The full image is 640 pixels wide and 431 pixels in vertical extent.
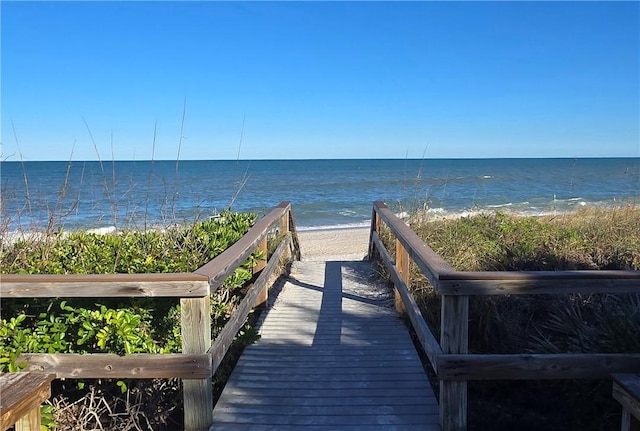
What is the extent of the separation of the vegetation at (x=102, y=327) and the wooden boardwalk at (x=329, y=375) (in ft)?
1.71

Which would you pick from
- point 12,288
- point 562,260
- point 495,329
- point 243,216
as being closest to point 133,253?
point 12,288

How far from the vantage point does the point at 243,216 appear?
5992mm

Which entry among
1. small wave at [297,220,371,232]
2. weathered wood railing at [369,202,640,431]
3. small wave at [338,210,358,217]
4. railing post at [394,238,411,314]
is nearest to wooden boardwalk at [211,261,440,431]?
railing post at [394,238,411,314]

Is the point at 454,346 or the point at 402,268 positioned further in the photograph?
the point at 402,268

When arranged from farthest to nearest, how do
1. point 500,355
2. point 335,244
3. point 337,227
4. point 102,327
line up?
point 337,227
point 335,244
point 102,327
point 500,355

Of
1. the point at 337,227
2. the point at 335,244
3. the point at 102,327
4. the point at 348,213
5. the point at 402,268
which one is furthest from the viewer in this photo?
the point at 348,213

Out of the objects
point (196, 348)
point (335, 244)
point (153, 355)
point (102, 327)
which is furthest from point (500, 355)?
point (335, 244)

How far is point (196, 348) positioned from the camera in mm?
2842

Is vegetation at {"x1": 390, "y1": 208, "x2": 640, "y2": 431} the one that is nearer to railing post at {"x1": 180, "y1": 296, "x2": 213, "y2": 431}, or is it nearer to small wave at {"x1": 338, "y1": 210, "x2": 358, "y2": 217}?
railing post at {"x1": 180, "y1": 296, "x2": 213, "y2": 431}

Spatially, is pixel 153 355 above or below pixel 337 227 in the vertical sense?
above

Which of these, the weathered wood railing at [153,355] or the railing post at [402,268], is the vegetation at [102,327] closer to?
the weathered wood railing at [153,355]

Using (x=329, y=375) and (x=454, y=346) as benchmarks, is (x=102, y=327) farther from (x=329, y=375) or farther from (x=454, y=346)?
(x=454, y=346)

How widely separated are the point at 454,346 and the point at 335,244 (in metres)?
11.2

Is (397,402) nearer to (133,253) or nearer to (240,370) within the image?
(240,370)
